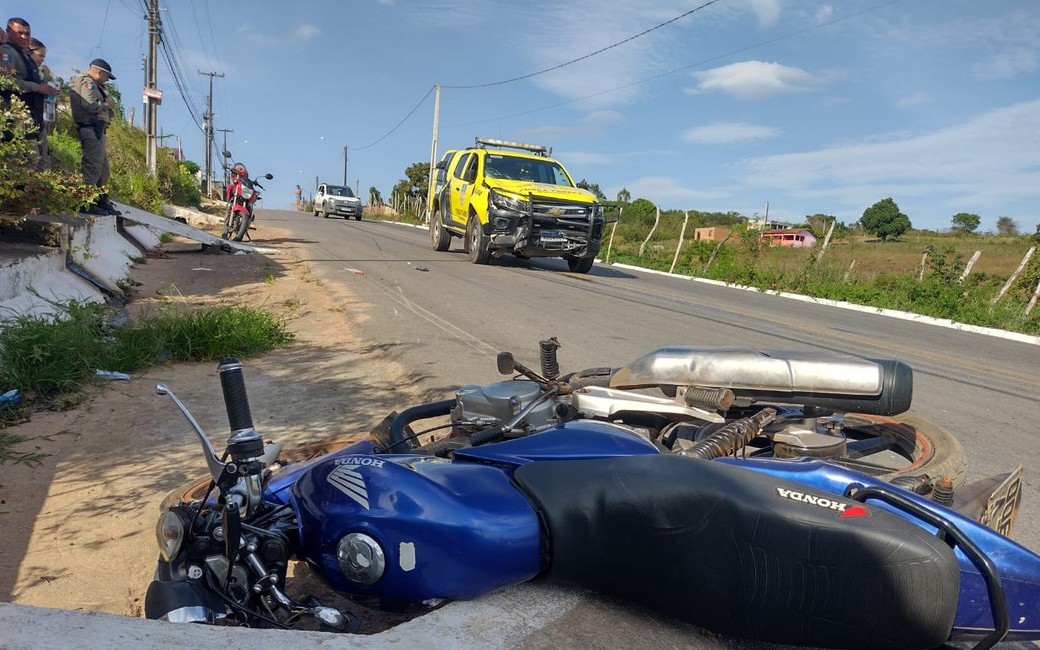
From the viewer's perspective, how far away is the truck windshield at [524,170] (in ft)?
50.0

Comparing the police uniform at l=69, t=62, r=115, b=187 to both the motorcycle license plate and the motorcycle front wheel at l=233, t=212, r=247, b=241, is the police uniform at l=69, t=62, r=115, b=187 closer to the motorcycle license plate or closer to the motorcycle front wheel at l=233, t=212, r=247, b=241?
the motorcycle front wheel at l=233, t=212, r=247, b=241

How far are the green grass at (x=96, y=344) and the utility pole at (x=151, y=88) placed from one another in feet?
62.0

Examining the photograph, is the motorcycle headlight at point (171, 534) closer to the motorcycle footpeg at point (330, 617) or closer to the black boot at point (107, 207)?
the motorcycle footpeg at point (330, 617)

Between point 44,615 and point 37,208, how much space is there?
6.53 meters

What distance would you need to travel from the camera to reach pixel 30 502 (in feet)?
11.5

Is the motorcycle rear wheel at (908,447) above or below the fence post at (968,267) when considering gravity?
below

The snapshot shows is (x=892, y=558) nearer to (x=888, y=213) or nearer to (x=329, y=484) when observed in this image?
(x=329, y=484)

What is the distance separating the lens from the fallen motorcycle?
68.6 inches

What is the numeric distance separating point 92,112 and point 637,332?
25.7 feet

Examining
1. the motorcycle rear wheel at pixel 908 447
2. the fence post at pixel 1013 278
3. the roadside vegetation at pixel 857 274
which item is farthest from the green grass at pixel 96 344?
the fence post at pixel 1013 278

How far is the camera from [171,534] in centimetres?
201

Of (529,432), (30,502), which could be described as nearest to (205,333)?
(30,502)

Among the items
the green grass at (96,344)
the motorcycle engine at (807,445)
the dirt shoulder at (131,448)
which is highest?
the motorcycle engine at (807,445)

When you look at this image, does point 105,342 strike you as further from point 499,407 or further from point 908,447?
point 908,447
